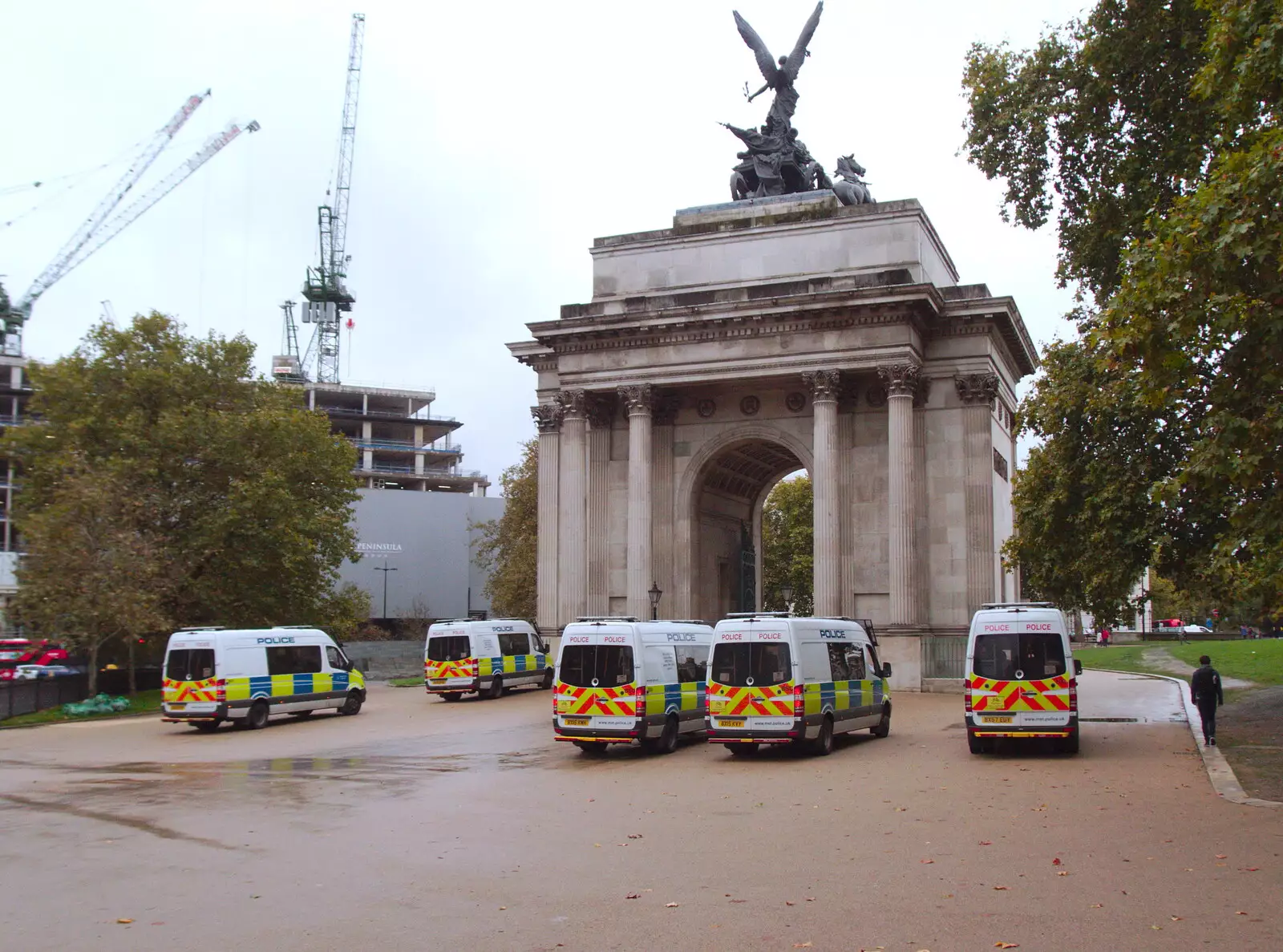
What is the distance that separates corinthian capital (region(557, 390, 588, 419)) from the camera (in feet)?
146

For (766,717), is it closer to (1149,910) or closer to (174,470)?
(1149,910)

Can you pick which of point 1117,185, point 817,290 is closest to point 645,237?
point 817,290

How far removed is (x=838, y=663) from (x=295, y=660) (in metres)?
15.7

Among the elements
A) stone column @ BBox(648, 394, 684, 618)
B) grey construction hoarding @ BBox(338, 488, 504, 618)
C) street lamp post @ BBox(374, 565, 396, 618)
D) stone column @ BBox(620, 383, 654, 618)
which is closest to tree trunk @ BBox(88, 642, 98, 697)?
stone column @ BBox(620, 383, 654, 618)

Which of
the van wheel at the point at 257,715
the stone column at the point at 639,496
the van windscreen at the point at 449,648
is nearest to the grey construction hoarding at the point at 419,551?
Answer: the stone column at the point at 639,496

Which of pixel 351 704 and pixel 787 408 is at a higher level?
pixel 787 408

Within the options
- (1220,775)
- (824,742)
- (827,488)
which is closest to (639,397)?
(827,488)

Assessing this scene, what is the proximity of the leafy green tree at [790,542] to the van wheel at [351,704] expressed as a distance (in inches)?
2042

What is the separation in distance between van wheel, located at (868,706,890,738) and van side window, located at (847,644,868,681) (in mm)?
1389

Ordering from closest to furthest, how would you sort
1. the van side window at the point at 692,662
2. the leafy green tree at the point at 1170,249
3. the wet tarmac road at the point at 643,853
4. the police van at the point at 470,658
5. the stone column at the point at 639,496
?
1. the wet tarmac road at the point at 643,853
2. the leafy green tree at the point at 1170,249
3. the van side window at the point at 692,662
4. the police van at the point at 470,658
5. the stone column at the point at 639,496

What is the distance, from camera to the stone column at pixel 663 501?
44.4m

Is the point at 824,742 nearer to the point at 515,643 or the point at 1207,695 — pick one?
the point at 1207,695

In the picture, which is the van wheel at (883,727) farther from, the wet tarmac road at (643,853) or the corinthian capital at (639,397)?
the corinthian capital at (639,397)

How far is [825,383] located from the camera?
40781 millimetres
